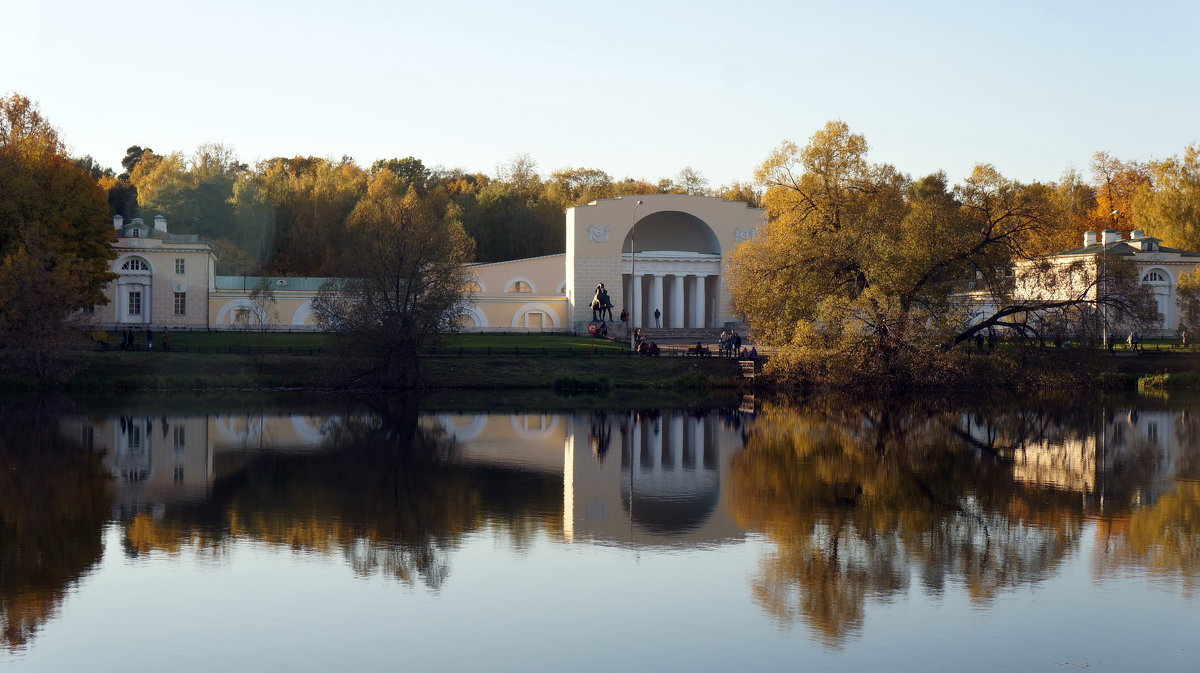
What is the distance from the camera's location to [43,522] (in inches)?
755

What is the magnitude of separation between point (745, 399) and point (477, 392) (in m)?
10.6

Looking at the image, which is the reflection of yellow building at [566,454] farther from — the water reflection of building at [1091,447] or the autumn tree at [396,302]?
the autumn tree at [396,302]

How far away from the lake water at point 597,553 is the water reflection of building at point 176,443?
15 cm

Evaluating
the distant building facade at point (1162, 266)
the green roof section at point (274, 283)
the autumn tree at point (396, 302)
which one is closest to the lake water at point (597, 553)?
the autumn tree at point (396, 302)

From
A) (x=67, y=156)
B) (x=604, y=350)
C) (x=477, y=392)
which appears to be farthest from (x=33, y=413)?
(x=604, y=350)

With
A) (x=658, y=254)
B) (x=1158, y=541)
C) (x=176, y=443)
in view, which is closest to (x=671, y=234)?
(x=658, y=254)

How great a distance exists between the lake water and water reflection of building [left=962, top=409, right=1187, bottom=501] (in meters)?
0.18

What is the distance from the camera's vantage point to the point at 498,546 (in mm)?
17766

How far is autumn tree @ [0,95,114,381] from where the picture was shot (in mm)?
45062

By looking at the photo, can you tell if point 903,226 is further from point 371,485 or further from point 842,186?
point 371,485

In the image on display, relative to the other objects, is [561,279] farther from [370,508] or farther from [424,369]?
[370,508]

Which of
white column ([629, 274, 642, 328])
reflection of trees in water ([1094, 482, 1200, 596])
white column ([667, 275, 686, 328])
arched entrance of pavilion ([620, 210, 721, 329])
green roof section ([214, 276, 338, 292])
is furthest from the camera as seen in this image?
white column ([629, 274, 642, 328])

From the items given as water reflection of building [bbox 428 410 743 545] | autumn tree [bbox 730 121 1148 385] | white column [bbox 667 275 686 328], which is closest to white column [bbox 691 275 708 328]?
white column [bbox 667 275 686 328]

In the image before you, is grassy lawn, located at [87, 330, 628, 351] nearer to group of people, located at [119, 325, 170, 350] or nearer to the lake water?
group of people, located at [119, 325, 170, 350]
